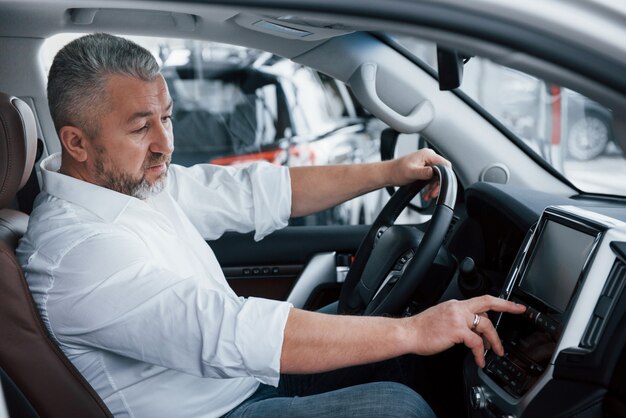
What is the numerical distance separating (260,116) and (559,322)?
298 centimetres

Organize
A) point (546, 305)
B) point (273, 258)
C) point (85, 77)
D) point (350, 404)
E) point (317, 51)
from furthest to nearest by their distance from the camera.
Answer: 1. point (273, 258)
2. point (317, 51)
3. point (85, 77)
4. point (350, 404)
5. point (546, 305)

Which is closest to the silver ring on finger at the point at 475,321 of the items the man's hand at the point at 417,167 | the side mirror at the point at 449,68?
the man's hand at the point at 417,167

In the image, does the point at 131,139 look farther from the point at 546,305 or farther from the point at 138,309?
the point at 546,305

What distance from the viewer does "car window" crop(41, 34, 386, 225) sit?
12.9 feet

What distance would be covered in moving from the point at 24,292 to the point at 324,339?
1.69 feet

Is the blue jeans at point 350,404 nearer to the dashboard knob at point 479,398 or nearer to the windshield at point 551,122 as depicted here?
the dashboard knob at point 479,398

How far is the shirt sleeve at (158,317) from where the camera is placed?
1282 millimetres

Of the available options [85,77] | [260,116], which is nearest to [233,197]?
[85,77]

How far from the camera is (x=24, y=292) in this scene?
1322 millimetres

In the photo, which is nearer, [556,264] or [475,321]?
[475,321]

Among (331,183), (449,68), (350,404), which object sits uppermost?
(449,68)

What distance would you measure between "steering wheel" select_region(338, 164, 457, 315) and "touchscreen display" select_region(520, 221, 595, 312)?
21 cm

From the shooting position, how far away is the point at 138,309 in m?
1.31

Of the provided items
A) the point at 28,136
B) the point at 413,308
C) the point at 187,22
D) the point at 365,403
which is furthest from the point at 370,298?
the point at 187,22
